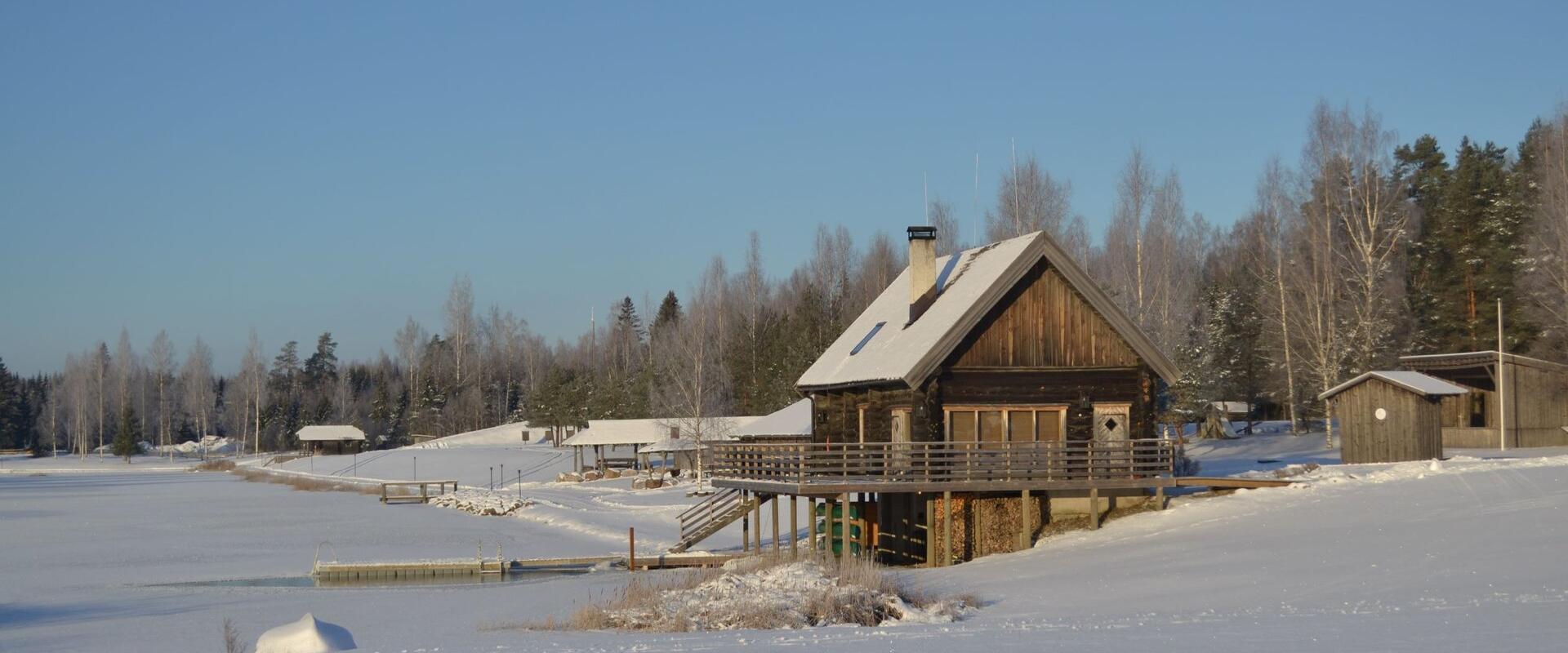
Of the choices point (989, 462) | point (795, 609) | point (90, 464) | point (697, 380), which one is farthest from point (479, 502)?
point (90, 464)

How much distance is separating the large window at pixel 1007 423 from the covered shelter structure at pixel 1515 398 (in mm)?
22236

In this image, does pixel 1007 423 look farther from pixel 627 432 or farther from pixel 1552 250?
pixel 627 432

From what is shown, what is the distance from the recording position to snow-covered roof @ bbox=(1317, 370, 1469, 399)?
36.9 metres

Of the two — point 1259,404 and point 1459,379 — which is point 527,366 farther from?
point 1459,379

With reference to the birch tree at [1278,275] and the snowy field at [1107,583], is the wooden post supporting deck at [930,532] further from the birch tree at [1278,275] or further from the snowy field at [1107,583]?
the birch tree at [1278,275]

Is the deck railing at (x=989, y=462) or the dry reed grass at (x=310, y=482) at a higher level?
the deck railing at (x=989, y=462)

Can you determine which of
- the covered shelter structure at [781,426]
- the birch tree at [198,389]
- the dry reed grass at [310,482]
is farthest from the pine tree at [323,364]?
the covered shelter structure at [781,426]

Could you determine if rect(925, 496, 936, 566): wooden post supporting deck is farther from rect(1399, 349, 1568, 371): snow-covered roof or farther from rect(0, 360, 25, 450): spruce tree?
rect(0, 360, 25, 450): spruce tree

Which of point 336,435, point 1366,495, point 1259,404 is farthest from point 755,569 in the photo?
point 336,435

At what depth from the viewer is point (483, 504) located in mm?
62781

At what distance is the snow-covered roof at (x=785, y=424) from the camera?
5709cm

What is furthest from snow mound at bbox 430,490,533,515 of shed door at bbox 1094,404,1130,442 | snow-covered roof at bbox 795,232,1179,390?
shed door at bbox 1094,404,1130,442

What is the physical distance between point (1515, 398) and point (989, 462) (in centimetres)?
2620

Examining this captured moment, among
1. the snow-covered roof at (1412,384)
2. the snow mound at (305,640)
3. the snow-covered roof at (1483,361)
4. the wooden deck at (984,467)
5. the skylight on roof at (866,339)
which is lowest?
the snow mound at (305,640)
